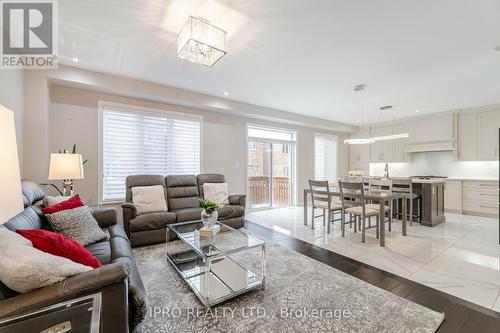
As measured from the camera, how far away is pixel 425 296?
6.32 ft

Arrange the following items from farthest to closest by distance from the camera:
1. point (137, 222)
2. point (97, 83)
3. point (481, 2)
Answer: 1. point (97, 83)
2. point (137, 222)
3. point (481, 2)

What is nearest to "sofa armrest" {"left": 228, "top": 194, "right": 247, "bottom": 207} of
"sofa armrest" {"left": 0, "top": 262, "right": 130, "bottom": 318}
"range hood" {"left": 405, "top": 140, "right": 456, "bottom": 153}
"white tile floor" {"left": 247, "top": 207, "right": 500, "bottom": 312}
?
"white tile floor" {"left": 247, "top": 207, "right": 500, "bottom": 312}

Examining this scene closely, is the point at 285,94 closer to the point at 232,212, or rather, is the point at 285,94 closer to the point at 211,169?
the point at 211,169

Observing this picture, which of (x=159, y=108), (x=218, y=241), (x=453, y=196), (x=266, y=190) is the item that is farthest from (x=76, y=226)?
(x=453, y=196)

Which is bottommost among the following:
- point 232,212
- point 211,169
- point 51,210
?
point 232,212

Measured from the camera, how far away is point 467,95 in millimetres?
4371

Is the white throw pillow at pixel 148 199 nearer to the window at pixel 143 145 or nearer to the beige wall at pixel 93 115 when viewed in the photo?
the window at pixel 143 145

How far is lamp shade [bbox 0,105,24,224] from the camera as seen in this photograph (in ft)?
2.49

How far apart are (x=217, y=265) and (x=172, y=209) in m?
1.65

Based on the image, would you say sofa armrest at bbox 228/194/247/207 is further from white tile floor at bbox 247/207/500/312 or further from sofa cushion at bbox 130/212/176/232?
sofa cushion at bbox 130/212/176/232

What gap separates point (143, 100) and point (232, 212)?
8.93 ft

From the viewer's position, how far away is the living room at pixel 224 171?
5.03 feet

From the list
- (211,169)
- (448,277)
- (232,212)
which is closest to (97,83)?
(211,169)

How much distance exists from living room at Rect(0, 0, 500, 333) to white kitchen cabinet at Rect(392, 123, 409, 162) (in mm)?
904
